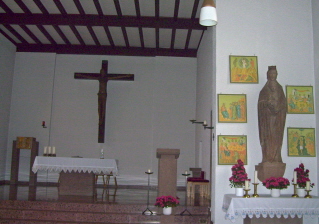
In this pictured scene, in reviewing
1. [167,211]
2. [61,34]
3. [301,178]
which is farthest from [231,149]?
[61,34]

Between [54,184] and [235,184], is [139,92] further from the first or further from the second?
[235,184]

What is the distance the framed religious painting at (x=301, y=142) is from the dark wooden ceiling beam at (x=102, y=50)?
5982mm

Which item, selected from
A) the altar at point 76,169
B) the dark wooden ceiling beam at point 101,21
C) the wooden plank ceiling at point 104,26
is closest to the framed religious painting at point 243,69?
the wooden plank ceiling at point 104,26

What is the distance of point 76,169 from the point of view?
24.4ft

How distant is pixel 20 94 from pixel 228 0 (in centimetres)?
768

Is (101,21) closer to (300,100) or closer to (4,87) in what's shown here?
(4,87)

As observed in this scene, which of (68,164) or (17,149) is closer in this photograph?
(68,164)

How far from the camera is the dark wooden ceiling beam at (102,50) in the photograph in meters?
11.1

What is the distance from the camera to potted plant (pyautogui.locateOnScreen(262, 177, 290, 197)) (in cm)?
500

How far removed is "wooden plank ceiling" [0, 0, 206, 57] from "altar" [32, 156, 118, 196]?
12.0 ft

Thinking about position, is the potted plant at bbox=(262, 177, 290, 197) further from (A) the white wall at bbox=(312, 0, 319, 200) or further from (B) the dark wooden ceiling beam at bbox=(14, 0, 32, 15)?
(B) the dark wooden ceiling beam at bbox=(14, 0, 32, 15)

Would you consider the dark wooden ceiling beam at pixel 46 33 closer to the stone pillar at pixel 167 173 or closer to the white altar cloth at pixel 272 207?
the stone pillar at pixel 167 173

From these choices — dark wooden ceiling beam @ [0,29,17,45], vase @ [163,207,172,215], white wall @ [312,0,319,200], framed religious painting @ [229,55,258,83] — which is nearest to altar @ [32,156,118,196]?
vase @ [163,207,172,215]

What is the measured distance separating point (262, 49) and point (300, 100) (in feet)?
3.55
